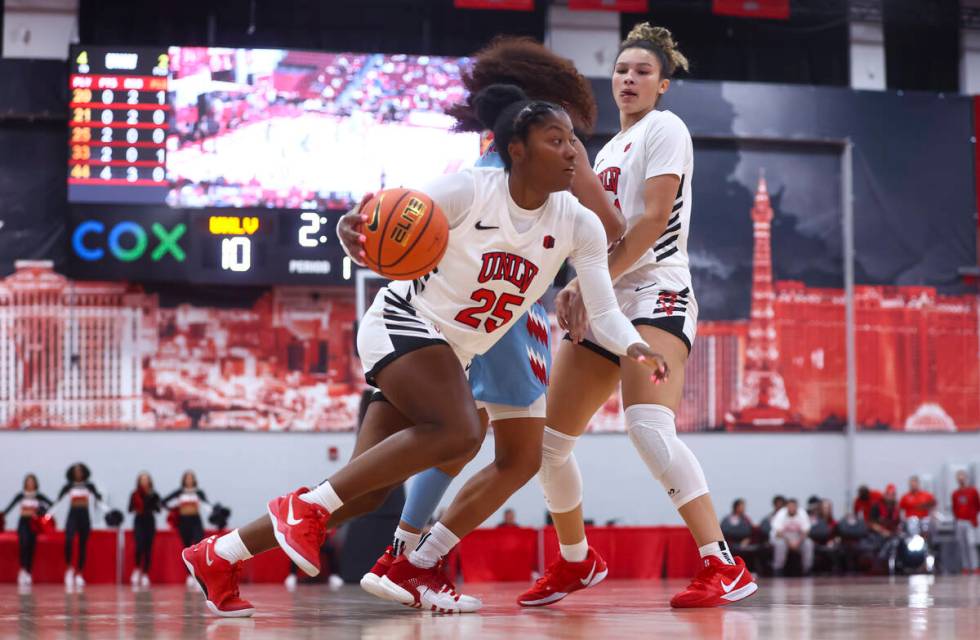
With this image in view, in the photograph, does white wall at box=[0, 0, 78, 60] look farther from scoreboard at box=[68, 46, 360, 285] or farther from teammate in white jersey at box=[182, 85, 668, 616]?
teammate in white jersey at box=[182, 85, 668, 616]

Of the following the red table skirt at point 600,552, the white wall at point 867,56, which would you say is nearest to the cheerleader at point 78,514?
the red table skirt at point 600,552

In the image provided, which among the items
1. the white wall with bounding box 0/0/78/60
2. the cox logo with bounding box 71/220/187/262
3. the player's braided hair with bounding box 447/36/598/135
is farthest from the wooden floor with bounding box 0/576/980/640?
the white wall with bounding box 0/0/78/60

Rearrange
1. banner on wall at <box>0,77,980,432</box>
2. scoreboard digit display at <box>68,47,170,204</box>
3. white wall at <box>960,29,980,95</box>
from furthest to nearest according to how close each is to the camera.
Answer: white wall at <box>960,29,980,95</box> < banner on wall at <box>0,77,980,432</box> < scoreboard digit display at <box>68,47,170,204</box>

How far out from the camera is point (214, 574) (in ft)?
12.1

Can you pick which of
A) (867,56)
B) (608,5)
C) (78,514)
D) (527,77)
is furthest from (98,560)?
(867,56)

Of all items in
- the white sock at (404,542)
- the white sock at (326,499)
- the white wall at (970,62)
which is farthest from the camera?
the white wall at (970,62)

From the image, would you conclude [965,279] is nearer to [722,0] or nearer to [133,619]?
[722,0]

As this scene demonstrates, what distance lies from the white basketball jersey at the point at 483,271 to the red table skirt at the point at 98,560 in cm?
997

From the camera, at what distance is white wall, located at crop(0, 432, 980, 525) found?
15688 mm

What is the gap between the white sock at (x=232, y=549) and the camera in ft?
12.0

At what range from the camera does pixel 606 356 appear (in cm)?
468

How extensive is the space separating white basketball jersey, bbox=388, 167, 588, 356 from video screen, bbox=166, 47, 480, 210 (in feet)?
34.8

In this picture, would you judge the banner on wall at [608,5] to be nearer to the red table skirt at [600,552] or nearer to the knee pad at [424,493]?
the red table skirt at [600,552]

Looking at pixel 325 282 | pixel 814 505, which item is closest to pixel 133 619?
pixel 325 282
